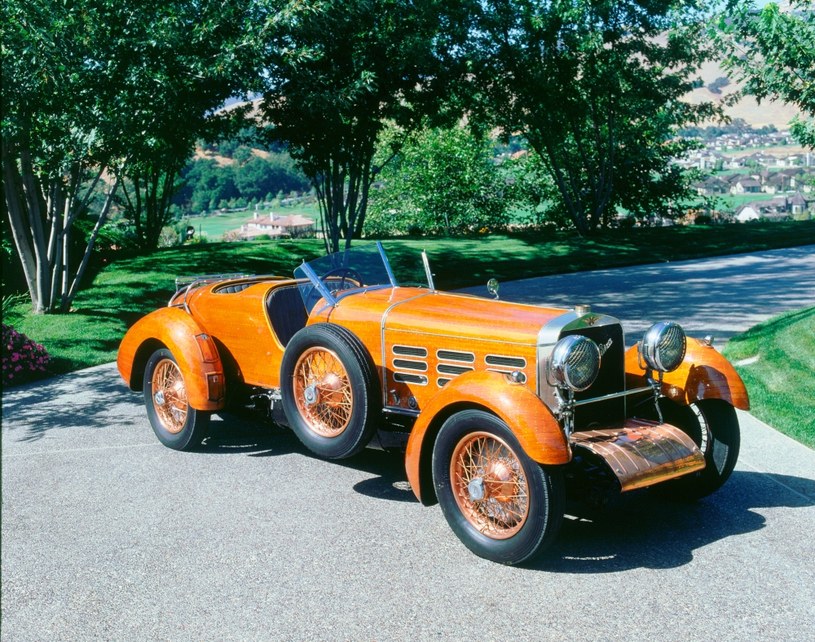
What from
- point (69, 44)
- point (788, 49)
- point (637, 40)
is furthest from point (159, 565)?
point (637, 40)

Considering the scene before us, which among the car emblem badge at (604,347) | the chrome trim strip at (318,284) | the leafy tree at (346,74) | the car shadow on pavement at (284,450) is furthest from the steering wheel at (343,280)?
the leafy tree at (346,74)

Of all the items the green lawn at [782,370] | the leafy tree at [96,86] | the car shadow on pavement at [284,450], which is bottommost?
the car shadow on pavement at [284,450]

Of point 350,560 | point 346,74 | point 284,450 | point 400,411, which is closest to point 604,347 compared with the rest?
point 400,411

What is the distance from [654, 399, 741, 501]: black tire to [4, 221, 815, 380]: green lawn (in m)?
3.85

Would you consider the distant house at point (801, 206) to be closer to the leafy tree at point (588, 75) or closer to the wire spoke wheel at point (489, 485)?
the leafy tree at point (588, 75)

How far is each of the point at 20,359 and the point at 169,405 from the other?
3779 mm

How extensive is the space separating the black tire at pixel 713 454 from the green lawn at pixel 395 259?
3853 millimetres

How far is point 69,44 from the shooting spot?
10.3 m

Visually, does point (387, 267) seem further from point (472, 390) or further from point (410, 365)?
point (472, 390)

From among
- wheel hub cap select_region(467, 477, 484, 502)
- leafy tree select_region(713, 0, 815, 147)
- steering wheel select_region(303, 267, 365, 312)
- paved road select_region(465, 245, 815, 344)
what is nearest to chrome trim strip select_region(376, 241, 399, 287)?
steering wheel select_region(303, 267, 365, 312)

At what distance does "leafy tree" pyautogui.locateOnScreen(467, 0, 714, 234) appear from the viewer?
67.2 ft

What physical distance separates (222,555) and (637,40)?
67.9 feet

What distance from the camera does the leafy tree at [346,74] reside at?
43.1 ft

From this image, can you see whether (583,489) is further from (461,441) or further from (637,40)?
(637,40)
